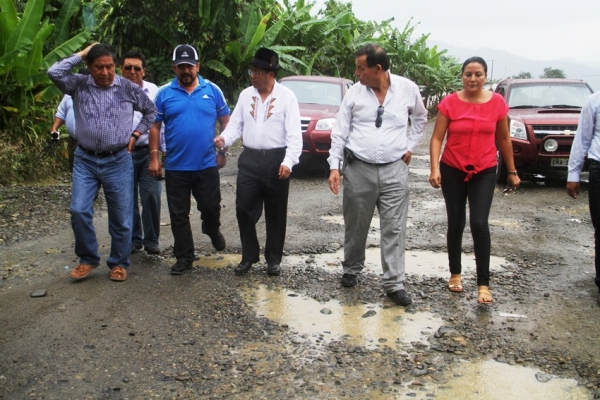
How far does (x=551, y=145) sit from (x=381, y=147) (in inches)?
235

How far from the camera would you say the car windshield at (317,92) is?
12.7 metres

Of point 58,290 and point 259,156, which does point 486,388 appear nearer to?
point 259,156

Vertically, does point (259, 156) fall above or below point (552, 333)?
above

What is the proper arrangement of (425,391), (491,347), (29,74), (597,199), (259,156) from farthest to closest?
(29,74), (259,156), (597,199), (491,347), (425,391)

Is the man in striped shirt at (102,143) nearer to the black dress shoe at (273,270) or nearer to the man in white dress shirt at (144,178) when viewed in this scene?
the man in white dress shirt at (144,178)

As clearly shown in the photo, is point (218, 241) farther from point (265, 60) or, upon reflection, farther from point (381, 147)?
point (381, 147)

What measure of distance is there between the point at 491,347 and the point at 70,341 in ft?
8.65

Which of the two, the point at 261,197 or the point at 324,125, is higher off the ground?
the point at 324,125

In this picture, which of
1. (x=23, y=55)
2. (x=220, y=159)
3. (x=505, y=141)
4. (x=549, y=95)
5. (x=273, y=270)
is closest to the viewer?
(x=505, y=141)

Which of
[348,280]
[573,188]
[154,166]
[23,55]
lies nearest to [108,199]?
[154,166]

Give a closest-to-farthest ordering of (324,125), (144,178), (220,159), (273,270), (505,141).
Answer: (505,141), (273,270), (220,159), (144,178), (324,125)

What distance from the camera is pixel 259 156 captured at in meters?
5.57

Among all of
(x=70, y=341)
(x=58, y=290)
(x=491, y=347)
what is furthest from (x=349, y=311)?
(x=58, y=290)

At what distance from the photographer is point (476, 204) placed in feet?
16.7
